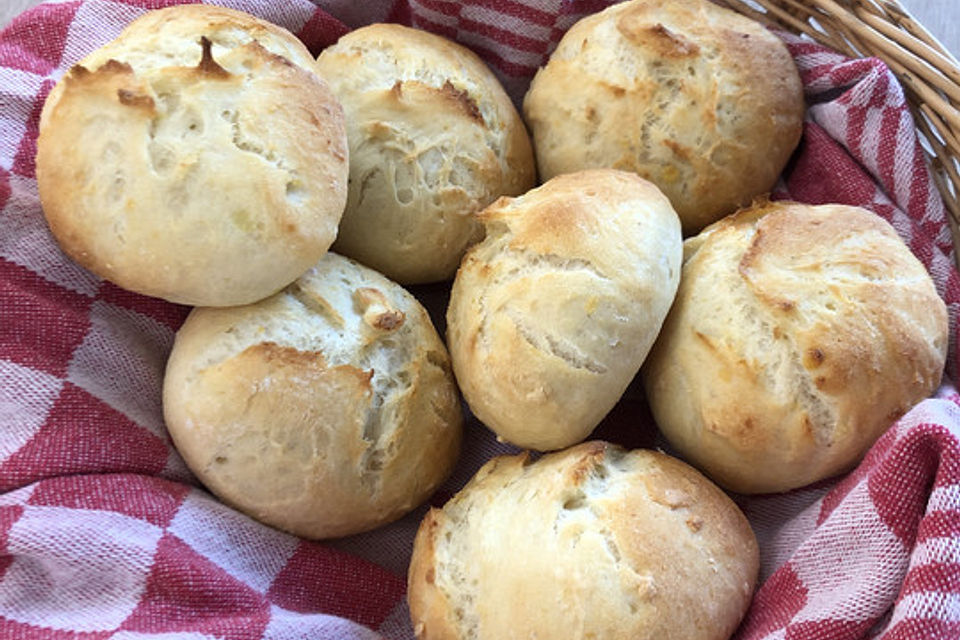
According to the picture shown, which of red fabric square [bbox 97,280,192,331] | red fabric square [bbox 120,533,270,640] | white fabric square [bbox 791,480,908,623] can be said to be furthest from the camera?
red fabric square [bbox 97,280,192,331]

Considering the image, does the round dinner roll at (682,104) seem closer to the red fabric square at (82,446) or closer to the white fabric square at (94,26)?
the white fabric square at (94,26)

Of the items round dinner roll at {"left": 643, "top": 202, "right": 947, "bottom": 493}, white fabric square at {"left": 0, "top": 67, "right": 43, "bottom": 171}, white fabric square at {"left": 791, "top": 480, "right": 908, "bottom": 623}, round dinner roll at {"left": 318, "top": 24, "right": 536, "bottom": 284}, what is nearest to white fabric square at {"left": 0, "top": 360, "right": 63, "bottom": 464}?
white fabric square at {"left": 0, "top": 67, "right": 43, "bottom": 171}

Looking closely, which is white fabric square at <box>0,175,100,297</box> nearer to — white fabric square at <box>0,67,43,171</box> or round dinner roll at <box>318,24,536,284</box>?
white fabric square at <box>0,67,43,171</box>

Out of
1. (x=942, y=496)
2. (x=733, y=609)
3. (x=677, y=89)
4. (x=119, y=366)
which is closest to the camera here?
(x=942, y=496)

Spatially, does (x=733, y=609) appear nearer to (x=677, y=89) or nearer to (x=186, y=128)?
(x=677, y=89)

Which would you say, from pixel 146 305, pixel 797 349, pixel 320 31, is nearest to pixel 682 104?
pixel 797 349

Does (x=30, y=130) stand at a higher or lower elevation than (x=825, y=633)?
higher

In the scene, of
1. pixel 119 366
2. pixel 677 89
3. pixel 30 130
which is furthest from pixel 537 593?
pixel 30 130
